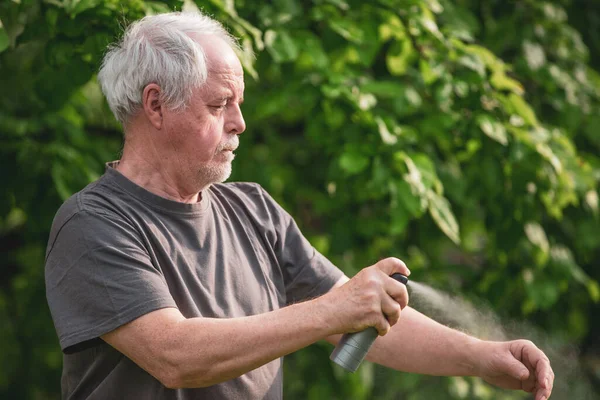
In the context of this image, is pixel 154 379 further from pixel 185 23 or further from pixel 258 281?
pixel 185 23

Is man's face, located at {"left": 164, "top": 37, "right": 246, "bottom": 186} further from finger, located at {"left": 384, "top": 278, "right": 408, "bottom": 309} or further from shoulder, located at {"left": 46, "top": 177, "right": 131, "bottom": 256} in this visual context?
finger, located at {"left": 384, "top": 278, "right": 408, "bottom": 309}

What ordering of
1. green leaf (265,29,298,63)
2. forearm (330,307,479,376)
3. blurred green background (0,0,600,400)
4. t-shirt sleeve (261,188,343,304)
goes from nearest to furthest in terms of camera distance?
forearm (330,307,479,376)
t-shirt sleeve (261,188,343,304)
green leaf (265,29,298,63)
blurred green background (0,0,600,400)

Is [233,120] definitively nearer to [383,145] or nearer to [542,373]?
[542,373]

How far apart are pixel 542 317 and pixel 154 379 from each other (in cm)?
319

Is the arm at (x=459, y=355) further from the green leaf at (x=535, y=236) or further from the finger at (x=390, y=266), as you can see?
the green leaf at (x=535, y=236)

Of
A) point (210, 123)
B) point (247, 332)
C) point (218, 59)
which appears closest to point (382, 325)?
point (247, 332)

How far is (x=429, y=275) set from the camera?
14.0 feet

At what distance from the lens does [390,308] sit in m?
1.83

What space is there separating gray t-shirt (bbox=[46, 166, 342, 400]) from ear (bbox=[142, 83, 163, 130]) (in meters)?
0.16

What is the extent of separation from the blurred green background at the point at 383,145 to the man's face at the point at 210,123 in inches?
25.4

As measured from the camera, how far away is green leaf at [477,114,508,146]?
3.48m

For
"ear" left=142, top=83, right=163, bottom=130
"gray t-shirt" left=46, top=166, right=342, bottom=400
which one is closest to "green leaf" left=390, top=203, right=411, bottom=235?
"gray t-shirt" left=46, top=166, right=342, bottom=400

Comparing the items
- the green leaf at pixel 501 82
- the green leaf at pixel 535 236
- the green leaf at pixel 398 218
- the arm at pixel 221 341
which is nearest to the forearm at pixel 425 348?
the arm at pixel 221 341

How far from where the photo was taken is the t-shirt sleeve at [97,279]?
1.86m
